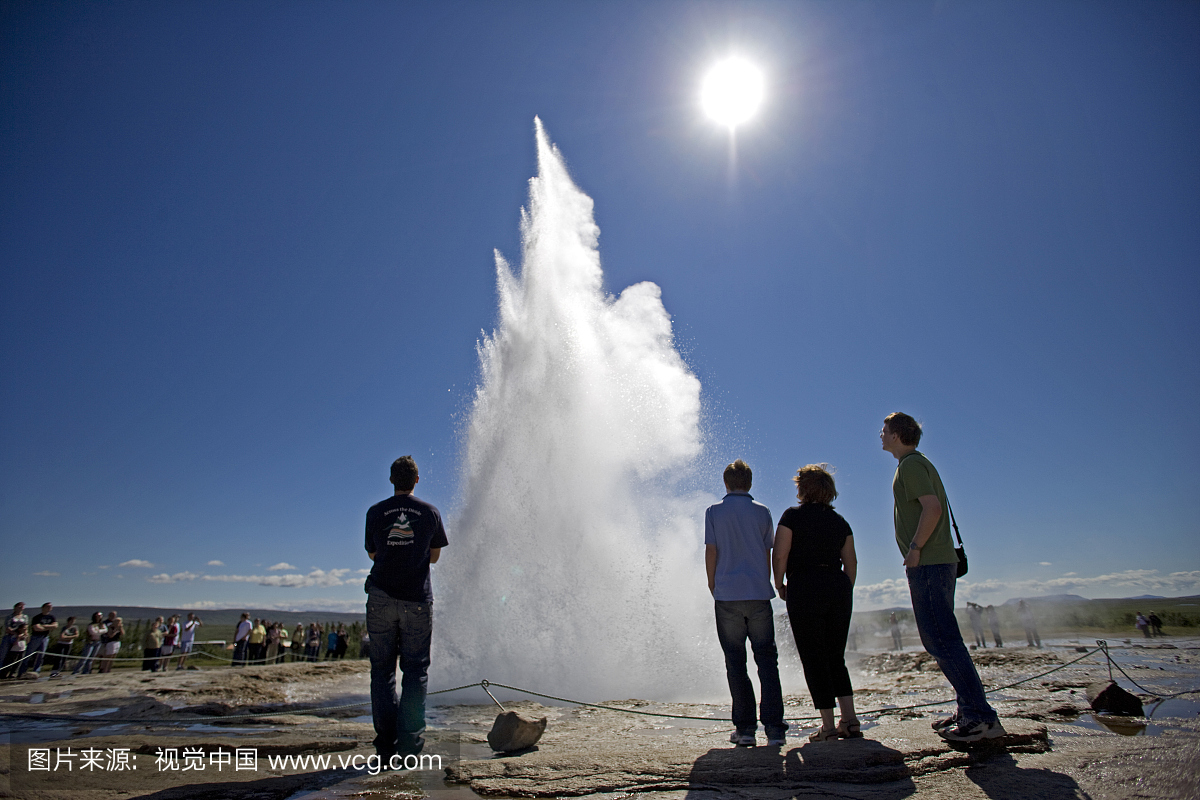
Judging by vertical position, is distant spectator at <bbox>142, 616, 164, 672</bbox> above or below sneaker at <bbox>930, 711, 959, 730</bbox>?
below

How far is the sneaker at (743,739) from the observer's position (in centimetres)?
333

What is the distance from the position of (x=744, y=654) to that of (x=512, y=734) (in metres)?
1.63

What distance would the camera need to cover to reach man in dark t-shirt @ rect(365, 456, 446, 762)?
11.2 ft

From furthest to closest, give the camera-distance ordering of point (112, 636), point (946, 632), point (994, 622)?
point (994, 622)
point (112, 636)
point (946, 632)

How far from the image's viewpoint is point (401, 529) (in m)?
3.63

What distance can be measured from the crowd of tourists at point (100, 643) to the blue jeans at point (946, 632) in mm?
13437

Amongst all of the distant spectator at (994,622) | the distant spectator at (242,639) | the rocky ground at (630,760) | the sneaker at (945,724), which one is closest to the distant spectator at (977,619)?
the distant spectator at (994,622)

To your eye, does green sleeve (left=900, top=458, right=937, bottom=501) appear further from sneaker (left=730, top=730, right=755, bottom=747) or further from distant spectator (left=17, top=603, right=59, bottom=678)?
distant spectator (left=17, top=603, right=59, bottom=678)

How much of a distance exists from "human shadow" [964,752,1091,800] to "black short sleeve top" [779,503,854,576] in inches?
46.0

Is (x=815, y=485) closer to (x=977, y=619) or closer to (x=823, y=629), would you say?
(x=823, y=629)

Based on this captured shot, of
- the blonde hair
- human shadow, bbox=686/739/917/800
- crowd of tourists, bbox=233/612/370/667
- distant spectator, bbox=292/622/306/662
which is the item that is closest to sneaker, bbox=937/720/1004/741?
human shadow, bbox=686/739/917/800

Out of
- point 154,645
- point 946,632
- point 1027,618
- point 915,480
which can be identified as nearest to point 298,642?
point 154,645

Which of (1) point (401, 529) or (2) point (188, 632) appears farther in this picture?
(2) point (188, 632)

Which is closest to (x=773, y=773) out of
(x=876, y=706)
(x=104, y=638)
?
(x=876, y=706)
